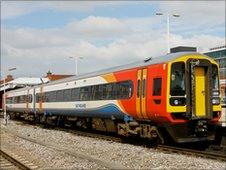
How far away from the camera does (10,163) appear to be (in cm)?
1457

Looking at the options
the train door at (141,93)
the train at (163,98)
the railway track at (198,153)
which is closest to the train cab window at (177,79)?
the train at (163,98)

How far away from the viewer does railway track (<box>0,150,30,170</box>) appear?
13.3 m

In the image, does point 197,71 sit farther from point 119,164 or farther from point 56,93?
point 56,93

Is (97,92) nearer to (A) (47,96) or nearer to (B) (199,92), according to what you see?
(B) (199,92)

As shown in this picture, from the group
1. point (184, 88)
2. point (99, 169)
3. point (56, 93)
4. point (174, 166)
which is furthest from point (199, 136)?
point (56, 93)

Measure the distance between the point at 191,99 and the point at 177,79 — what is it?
0.80 m

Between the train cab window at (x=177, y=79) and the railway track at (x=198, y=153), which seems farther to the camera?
the train cab window at (x=177, y=79)

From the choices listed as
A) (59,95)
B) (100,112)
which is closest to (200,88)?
(100,112)

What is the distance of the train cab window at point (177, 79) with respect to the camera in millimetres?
15211

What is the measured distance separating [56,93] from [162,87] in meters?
15.0

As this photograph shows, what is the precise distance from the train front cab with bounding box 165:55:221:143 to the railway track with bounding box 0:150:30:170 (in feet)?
16.2

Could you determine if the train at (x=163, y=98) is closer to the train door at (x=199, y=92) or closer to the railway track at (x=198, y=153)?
the train door at (x=199, y=92)

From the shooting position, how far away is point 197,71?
15711mm

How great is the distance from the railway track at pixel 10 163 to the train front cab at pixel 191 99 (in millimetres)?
4941
